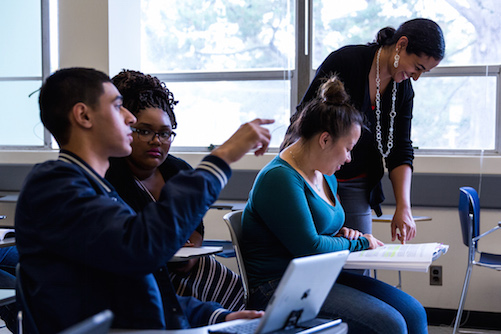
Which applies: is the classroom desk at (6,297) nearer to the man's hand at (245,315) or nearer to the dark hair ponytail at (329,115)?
the man's hand at (245,315)

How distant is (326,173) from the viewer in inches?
71.8

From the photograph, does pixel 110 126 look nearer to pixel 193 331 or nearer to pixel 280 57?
pixel 193 331

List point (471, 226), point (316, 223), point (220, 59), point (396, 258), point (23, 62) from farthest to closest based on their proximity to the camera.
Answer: point (23, 62) < point (220, 59) < point (471, 226) < point (316, 223) < point (396, 258)

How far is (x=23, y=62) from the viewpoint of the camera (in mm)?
4039

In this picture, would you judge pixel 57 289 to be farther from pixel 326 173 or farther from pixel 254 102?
pixel 254 102

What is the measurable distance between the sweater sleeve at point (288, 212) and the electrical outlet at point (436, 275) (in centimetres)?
202

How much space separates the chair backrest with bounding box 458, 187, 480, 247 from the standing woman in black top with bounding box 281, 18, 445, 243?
36.2 inches

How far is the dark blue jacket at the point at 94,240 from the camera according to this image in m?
0.96

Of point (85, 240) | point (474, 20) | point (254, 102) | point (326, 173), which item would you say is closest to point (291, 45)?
point (254, 102)

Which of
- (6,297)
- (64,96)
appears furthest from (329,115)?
(6,297)

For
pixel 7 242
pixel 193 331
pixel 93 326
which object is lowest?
pixel 7 242

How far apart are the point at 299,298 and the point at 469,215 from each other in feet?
7.29

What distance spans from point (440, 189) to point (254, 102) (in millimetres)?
1297

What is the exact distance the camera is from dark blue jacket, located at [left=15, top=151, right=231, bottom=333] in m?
0.96
